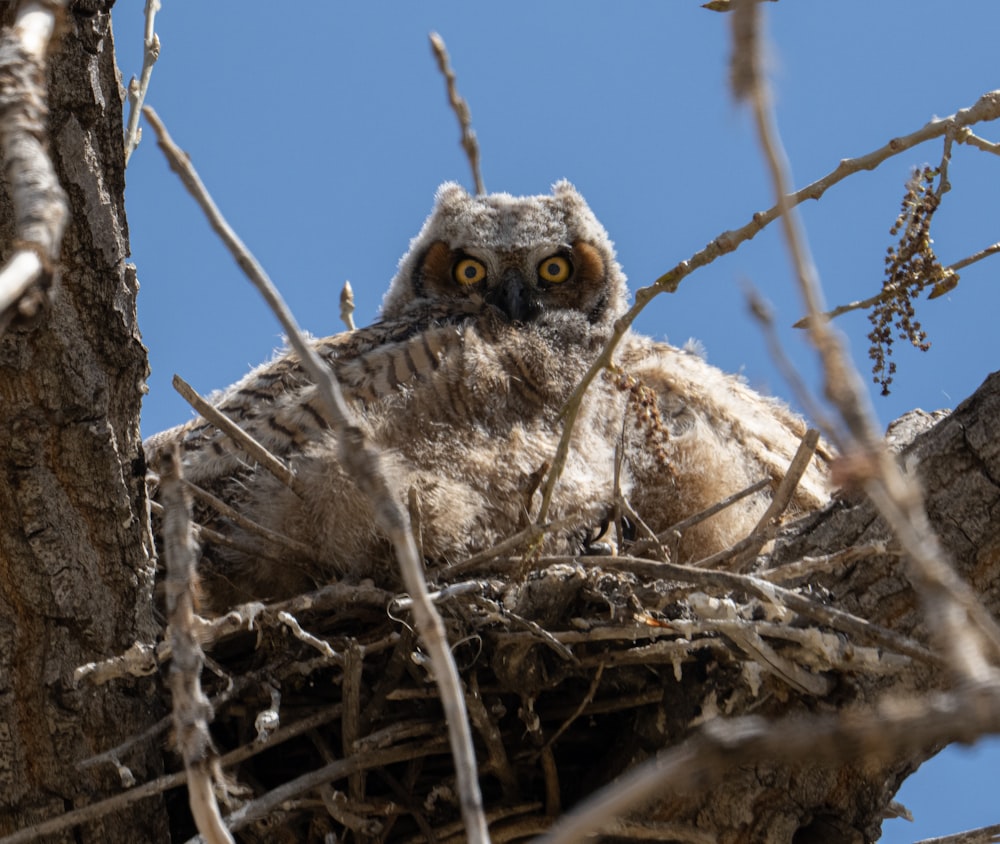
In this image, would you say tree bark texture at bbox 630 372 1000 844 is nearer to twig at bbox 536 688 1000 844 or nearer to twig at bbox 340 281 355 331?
twig at bbox 536 688 1000 844

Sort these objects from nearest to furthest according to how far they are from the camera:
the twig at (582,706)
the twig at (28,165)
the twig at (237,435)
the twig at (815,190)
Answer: the twig at (28,165) → the twig at (815,190) → the twig at (582,706) → the twig at (237,435)

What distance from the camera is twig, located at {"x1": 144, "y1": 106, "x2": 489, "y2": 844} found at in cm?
123

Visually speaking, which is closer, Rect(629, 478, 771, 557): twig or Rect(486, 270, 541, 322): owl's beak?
Rect(629, 478, 771, 557): twig

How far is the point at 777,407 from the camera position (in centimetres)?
414

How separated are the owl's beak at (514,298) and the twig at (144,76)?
1.30 metres

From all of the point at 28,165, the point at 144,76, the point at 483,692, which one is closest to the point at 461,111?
the point at 144,76

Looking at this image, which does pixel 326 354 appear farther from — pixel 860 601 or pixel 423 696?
pixel 860 601

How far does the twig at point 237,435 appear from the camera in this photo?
2.81 metres

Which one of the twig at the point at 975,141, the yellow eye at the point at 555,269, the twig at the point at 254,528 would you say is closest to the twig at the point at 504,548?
the twig at the point at 254,528

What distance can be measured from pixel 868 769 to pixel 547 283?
2.33 meters

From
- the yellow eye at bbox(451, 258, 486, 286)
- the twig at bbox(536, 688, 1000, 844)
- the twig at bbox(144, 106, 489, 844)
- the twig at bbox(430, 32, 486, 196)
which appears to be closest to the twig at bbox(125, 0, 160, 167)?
the twig at bbox(430, 32, 486, 196)

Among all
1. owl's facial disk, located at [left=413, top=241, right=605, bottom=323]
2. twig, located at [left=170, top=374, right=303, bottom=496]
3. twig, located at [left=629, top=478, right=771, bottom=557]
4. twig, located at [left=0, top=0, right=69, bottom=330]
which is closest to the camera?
twig, located at [left=0, top=0, right=69, bottom=330]

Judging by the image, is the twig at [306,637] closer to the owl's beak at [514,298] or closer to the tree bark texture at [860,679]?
the tree bark texture at [860,679]

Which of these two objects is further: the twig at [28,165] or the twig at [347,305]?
the twig at [347,305]
